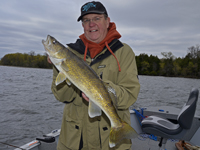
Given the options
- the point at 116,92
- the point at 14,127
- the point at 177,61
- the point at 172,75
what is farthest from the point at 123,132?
the point at 177,61

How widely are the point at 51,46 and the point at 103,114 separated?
1.24m

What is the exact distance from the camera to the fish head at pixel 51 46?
2377mm

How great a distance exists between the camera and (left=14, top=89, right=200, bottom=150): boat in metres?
3.94

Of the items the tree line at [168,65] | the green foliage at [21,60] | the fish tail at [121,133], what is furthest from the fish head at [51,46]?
the green foliage at [21,60]

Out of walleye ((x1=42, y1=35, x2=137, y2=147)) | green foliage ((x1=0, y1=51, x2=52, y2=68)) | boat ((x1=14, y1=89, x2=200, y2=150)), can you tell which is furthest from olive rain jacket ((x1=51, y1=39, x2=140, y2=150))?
green foliage ((x1=0, y1=51, x2=52, y2=68))

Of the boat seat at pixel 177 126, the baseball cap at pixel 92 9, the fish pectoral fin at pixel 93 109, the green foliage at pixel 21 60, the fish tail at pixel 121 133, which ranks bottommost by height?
the boat seat at pixel 177 126

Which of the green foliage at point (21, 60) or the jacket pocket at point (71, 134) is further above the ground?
the green foliage at point (21, 60)

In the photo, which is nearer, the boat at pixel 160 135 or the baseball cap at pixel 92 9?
the baseball cap at pixel 92 9

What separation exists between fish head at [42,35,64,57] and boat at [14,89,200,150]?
8.82 feet

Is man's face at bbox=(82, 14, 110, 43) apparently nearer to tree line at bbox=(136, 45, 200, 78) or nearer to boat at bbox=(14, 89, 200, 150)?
boat at bbox=(14, 89, 200, 150)

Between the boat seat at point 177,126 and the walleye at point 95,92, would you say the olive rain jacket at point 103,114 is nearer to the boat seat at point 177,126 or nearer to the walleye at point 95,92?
the walleye at point 95,92

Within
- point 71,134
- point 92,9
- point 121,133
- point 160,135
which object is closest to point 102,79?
point 121,133

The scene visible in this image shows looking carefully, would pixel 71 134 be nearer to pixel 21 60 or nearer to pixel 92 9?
pixel 92 9

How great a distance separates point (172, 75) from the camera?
234 feet
